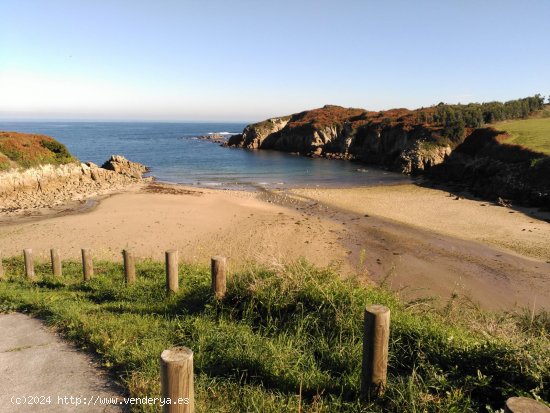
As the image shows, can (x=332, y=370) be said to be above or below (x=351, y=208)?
above

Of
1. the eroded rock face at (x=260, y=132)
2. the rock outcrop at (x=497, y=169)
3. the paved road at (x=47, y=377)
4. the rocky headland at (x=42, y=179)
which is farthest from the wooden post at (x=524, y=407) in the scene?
the eroded rock face at (x=260, y=132)

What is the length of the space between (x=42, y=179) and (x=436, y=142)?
132 ft

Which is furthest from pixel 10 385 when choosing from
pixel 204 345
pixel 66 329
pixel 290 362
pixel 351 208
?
pixel 351 208

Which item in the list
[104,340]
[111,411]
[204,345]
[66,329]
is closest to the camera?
[111,411]

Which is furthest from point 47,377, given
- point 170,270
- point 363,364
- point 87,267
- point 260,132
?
point 260,132

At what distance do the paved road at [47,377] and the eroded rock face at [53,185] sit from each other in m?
22.0

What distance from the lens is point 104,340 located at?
204 inches

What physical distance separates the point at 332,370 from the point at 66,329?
4180 millimetres

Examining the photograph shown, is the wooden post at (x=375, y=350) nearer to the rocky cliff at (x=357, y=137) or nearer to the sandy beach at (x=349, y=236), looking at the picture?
the sandy beach at (x=349, y=236)

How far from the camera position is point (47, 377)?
14.9 feet

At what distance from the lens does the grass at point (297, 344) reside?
11.7 feet

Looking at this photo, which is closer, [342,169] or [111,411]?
[111,411]

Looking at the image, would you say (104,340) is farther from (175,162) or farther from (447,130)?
(175,162)

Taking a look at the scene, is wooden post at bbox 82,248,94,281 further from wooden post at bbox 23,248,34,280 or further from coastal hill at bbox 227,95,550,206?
coastal hill at bbox 227,95,550,206
